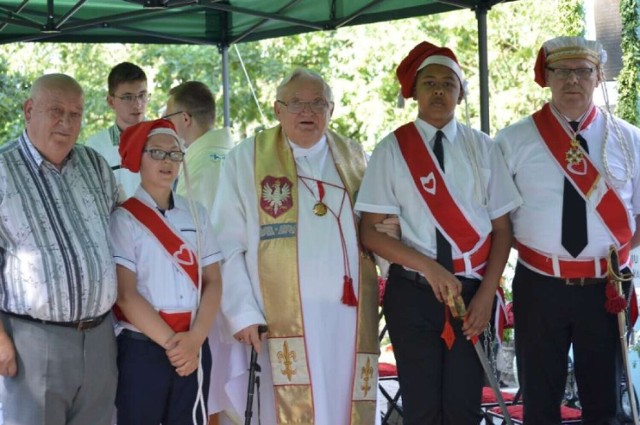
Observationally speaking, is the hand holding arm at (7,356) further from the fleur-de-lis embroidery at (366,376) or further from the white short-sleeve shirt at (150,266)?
the fleur-de-lis embroidery at (366,376)

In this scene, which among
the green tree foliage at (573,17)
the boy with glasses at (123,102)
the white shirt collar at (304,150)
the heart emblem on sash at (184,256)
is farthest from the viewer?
the green tree foliage at (573,17)

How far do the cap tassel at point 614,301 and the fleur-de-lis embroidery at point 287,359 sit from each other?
1.38 metres

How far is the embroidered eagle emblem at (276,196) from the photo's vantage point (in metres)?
4.55

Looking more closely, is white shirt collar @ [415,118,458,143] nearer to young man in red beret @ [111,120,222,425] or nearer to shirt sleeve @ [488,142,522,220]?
shirt sleeve @ [488,142,522,220]

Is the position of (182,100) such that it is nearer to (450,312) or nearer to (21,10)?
(21,10)

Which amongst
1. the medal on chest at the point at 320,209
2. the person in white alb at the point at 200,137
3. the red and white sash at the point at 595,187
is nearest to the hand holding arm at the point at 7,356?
the medal on chest at the point at 320,209

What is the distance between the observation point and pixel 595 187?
4402mm

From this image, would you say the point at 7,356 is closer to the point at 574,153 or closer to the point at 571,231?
the point at 571,231

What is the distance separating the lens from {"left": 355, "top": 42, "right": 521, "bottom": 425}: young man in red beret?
4.21m

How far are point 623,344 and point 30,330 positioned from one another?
245 centimetres

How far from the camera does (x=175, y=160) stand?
13.6ft

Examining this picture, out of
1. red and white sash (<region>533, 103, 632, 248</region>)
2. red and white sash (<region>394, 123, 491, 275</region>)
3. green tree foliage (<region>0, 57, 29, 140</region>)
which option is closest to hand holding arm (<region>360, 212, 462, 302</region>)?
red and white sash (<region>394, 123, 491, 275</region>)

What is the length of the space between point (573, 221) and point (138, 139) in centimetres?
188

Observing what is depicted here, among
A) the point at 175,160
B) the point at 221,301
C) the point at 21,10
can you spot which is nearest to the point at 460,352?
the point at 221,301
